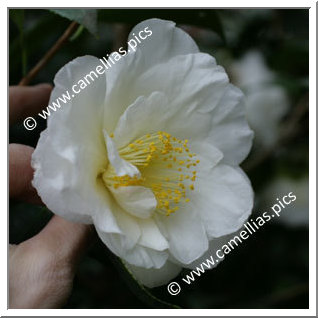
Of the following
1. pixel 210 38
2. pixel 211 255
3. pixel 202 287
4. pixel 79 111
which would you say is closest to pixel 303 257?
pixel 202 287

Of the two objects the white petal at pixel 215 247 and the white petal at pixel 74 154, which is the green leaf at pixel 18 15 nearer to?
the white petal at pixel 74 154

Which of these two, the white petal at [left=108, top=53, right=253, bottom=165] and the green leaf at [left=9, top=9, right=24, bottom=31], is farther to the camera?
the green leaf at [left=9, top=9, right=24, bottom=31]

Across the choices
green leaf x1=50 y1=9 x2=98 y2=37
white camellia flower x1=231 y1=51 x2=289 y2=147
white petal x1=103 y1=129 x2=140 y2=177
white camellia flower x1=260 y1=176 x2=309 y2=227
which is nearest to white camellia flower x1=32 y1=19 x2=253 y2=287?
white petal x1=103 y1=129 x2=140 y2=177

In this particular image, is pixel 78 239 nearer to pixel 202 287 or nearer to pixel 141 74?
pixel 141 74

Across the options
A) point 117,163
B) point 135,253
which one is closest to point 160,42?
point 117,163

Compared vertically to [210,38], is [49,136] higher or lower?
higher

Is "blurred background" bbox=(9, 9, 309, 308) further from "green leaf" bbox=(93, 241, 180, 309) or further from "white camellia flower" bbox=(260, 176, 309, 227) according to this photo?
"green leaf" bbox=(93, 241, 180, 309)
